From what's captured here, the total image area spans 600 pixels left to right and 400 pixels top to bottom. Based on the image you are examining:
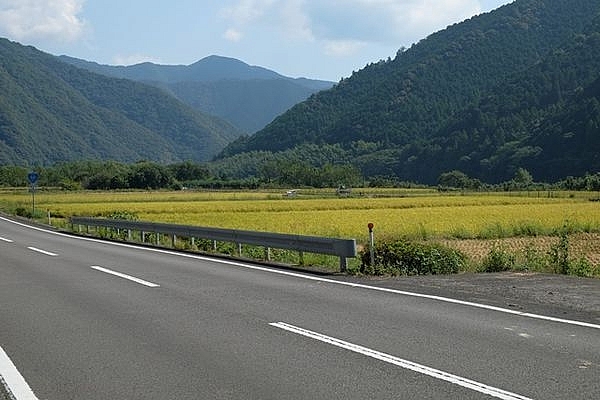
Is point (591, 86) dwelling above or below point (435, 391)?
above

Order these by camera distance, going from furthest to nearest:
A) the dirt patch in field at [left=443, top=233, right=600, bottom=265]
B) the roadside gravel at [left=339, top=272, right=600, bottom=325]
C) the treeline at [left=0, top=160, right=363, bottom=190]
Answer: the treeline at [left=0, top=160, right=363, bottom=190]
the dirt patch in field at [left=443, top=233, right=600, bottom=265]
the roadside gravel at [left=339, top=272, right=600, bottom=325]

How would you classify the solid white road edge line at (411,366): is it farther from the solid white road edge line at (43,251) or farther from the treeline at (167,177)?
the treeline at (167,177)

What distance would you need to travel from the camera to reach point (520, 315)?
8836mm

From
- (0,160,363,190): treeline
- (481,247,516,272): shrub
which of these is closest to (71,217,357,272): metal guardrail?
(481,247,516,272): shrub

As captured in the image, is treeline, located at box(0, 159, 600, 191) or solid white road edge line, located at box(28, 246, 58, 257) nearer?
solid white road edge line, located at box(28, 246, 58, 257)

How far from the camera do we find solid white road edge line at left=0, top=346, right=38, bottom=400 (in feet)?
18.9

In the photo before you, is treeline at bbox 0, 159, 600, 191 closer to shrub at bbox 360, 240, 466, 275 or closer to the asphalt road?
shrub at bbox 360, 240, 466, 275

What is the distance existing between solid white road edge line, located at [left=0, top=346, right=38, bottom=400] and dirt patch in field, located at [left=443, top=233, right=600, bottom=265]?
1877 centimetres

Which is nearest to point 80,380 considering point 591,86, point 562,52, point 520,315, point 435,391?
point 435,391

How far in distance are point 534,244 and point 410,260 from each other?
15.7m

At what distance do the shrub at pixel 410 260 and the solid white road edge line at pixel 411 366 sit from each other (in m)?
5.68

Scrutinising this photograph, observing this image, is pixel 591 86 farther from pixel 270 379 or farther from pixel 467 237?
pixel 270 379

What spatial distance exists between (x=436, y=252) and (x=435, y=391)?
8745 mm

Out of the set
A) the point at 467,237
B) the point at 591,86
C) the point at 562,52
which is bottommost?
the point at 467,237
